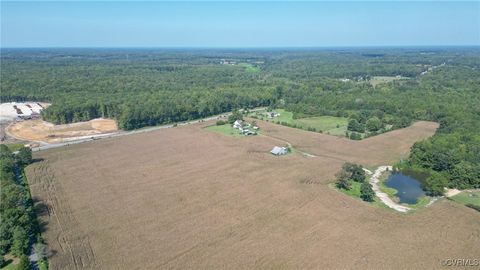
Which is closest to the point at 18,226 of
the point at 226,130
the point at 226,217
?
the point at 226,217

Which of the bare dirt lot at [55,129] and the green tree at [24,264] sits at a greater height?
the green tree at [24,264]

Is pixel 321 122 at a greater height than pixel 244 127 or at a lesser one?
lesser

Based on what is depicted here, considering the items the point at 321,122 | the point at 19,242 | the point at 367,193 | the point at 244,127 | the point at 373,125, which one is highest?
the point at 19,242

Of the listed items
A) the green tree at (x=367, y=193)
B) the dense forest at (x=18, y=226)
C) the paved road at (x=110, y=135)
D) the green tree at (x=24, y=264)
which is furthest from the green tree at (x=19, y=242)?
the green tree at (x=367, y=193)

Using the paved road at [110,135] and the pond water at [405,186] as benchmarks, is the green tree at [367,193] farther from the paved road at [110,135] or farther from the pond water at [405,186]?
the paved road at [110,135]

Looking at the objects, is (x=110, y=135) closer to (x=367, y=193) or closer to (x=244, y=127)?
(x=244, y=127)

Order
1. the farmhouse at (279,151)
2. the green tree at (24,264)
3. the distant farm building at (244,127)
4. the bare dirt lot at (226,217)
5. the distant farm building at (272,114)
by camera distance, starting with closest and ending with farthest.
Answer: the green tree at (24,264)
the bare dirt lot at (226,217)
the farmhouse at (279,151)
the distant farm building at (244,127)
the distant farm building at (272,114)

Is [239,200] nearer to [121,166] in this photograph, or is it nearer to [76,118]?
[121,166]
